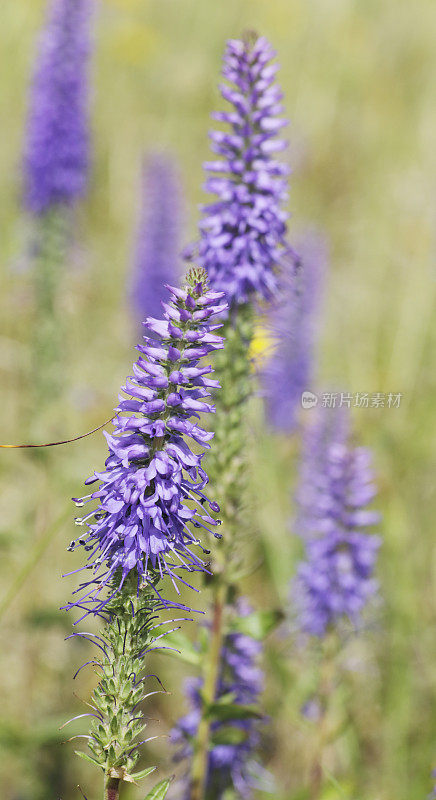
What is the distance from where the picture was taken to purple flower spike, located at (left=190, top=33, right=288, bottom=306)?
2.77 m

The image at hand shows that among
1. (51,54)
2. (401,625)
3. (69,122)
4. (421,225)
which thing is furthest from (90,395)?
(421,225)

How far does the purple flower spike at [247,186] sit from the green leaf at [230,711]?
1.46 metres

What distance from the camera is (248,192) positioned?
2.80 metres

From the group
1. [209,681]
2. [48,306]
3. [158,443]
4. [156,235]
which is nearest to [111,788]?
[158,443]

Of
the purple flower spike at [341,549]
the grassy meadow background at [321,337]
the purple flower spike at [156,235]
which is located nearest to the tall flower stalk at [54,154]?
the grassy meadow background at [321,337]

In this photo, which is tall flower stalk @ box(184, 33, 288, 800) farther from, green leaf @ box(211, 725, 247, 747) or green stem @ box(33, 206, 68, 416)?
green stem @ box(33, 206, 68, 416)

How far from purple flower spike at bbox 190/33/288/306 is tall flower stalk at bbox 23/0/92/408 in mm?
2912

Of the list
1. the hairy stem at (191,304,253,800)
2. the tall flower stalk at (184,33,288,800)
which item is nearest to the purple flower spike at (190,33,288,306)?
the tall flower stalk at (184,33,288,800)

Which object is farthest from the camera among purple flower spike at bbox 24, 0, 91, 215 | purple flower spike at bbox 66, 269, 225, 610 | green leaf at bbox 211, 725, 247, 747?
purple flower spike at bbox 24, 0, 91, 215

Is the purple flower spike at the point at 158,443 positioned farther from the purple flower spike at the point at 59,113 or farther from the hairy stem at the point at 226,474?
the purple flower spike at the point at 59,113

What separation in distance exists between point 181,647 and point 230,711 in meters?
0.28

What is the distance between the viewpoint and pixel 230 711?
2523 millimetres

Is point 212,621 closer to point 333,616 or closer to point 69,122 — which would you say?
point 333,616

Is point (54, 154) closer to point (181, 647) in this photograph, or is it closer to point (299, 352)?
point (299, 352)
